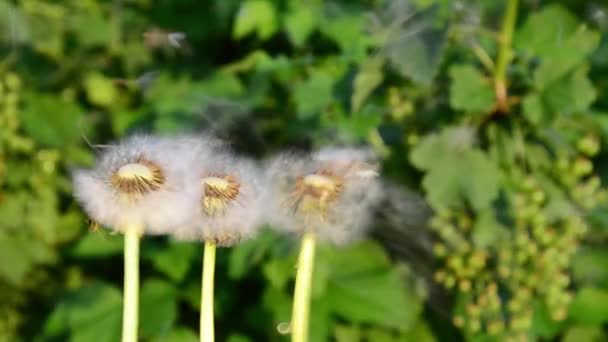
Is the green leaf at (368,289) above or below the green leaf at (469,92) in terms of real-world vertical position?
below

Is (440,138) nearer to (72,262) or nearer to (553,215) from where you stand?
(553,215)

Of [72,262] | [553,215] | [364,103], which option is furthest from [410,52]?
[72,262]

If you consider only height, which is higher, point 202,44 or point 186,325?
point 202,44

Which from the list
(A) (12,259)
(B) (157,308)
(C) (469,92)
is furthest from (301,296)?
(A) (12,259)

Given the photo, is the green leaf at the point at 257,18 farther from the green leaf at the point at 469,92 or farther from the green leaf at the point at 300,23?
the green leaf at the point at 469,92

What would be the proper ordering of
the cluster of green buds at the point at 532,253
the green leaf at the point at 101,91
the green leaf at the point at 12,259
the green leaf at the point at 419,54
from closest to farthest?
1. the green leaf at the point at 419,54
2. the cluster of green buds at the point at 532,253
3. the green leaf at the point at 12,259
4. the green leaf at the point at 101,91

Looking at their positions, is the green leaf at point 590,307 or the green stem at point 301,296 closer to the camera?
the green stem at point 301,296

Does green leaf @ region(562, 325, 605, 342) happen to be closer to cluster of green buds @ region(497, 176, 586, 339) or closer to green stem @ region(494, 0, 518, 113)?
cluster of green buds @ region(497, 176, 586, 339)

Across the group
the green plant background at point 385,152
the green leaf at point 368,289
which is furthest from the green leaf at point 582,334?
the green leaf at point 368,289
